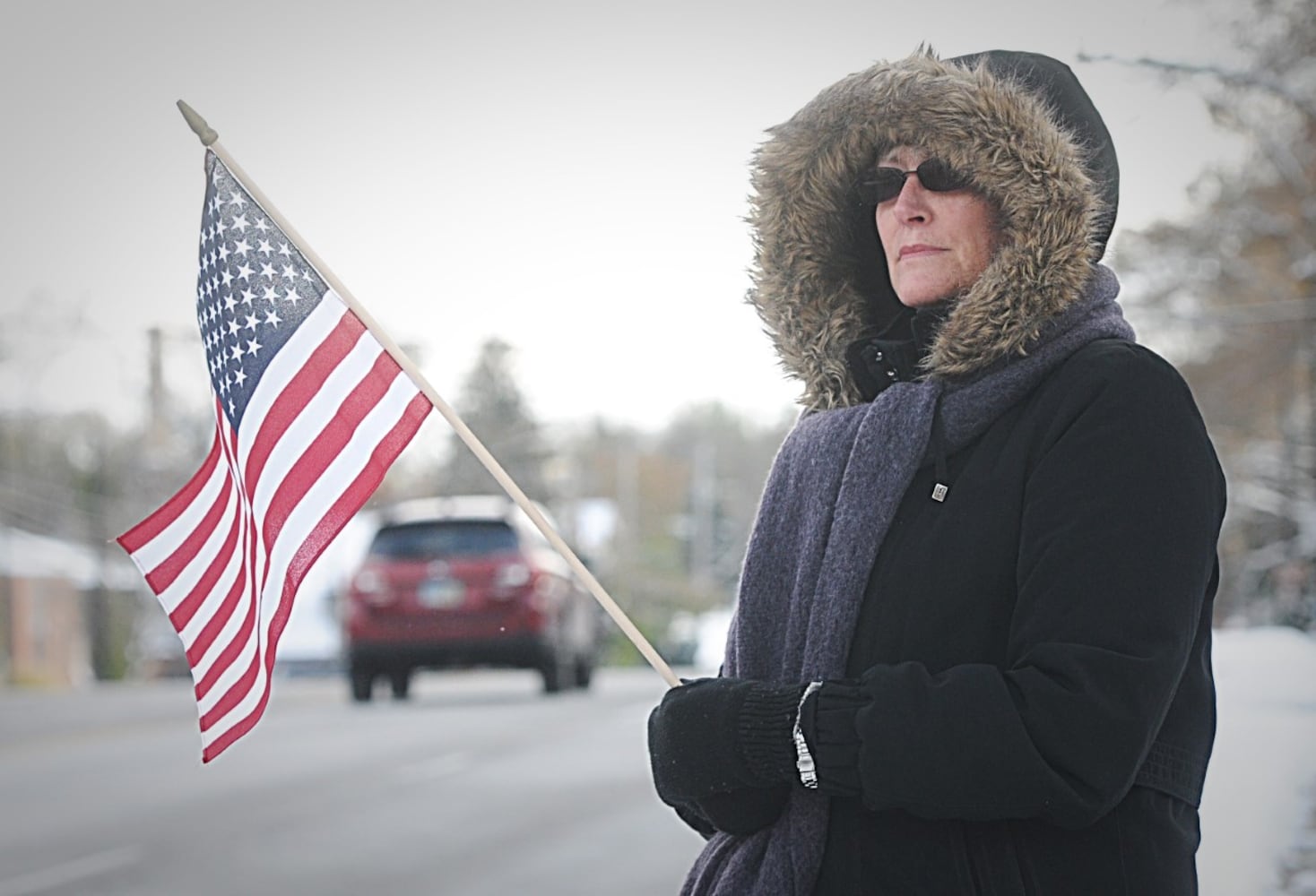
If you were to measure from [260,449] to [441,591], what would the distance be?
9541mm

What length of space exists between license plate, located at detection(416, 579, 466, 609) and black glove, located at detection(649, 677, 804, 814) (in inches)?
390

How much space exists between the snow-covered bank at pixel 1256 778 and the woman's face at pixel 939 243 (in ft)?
8.31

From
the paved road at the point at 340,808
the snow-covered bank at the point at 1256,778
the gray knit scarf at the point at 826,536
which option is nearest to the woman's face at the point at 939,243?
the gray knit scarf at the point at 826,536

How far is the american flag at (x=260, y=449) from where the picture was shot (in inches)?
78.5

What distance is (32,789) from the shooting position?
10.5 meters

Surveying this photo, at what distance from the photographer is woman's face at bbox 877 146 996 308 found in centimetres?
160

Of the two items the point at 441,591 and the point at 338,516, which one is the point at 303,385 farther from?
the point at 441,591

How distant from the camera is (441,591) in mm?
11461

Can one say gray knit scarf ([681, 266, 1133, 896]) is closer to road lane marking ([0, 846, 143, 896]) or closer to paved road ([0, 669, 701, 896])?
paved road ([0, 669, 701, 896])

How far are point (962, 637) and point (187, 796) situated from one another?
30.8 ft

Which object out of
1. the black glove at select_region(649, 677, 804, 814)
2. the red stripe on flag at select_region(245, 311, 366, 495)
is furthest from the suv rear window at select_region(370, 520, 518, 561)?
the black glove at select_region(649, 677, 804, 814)

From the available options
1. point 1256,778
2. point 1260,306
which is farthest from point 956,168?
point 1260,306

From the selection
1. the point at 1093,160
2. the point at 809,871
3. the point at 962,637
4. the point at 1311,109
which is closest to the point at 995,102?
the point at 1093,160

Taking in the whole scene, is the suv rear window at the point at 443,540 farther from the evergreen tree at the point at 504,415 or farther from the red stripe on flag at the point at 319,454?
the evergreen tree at the point at 504,415
